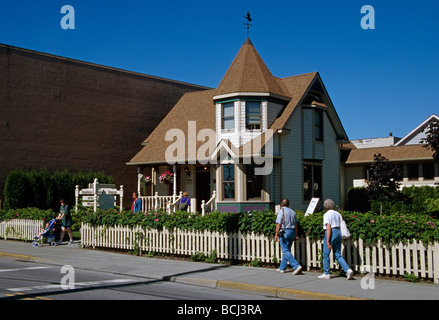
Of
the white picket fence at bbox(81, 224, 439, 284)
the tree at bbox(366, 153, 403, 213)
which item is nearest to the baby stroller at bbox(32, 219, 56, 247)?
the white picket fence at bbox(81, 224, 439, 284)

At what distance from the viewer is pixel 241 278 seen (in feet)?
36.2

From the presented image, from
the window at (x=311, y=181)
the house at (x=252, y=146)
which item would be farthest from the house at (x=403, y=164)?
the window at (x=311, y=181)

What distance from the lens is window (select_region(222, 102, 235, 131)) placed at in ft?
74.5

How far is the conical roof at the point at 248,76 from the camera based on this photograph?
73.5ft

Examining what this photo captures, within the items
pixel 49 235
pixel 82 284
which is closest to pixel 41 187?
pixel 49 235

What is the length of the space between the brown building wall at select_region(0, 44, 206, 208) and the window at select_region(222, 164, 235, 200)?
8.57 metres

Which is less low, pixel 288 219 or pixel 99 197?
pixel 99 197

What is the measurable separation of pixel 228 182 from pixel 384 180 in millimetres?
7837

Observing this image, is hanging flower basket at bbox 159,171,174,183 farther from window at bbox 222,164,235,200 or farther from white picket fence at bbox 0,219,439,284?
white picket fence at bbox 0,219,439,284

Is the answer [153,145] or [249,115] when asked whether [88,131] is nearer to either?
[153,145]

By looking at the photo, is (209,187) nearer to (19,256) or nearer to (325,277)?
(19,256)

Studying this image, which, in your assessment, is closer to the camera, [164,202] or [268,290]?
[268,290]
